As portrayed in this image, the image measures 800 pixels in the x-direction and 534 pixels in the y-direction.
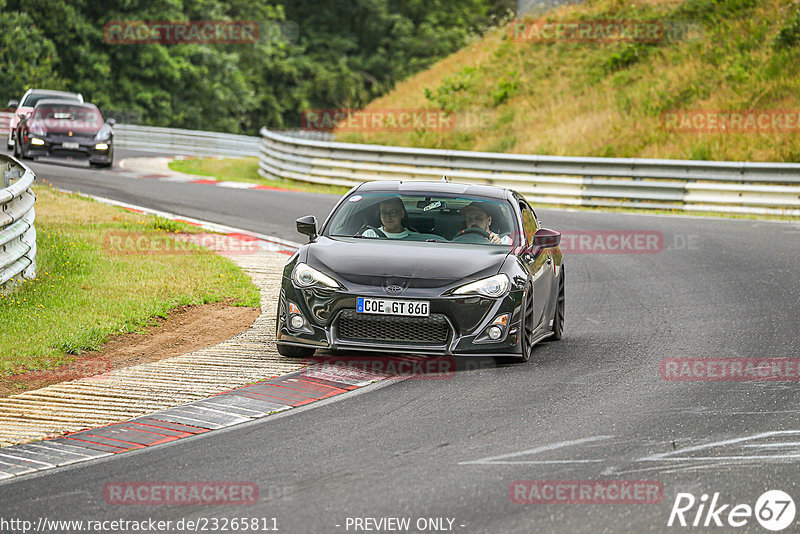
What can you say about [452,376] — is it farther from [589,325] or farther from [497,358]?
[589,325]

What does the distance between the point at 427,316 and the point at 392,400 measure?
1.00m

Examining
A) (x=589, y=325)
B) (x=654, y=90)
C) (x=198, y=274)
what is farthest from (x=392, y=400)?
(x=654, y=90)

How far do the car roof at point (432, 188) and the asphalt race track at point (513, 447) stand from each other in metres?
1.51

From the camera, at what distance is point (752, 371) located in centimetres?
885

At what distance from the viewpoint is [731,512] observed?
18.0ft

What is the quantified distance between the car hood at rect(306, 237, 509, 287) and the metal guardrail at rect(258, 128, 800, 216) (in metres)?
15.0

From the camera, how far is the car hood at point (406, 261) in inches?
344

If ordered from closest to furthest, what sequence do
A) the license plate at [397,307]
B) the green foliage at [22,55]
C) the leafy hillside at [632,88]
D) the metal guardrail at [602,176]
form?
the license plate at [397,307] → the metal guardrail at [602,176] → the leafy hillside at [632,88] → the green foliage at [22,55]

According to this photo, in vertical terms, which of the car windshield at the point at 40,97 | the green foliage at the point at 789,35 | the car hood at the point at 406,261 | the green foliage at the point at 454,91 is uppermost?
the green foliage at the point at 789,35

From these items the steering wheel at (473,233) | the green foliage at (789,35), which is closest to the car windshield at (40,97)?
the green foliage at (789,35)

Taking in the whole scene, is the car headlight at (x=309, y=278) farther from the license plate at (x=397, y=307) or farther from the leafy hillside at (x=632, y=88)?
the leafy hillside at (x=632, y=88)

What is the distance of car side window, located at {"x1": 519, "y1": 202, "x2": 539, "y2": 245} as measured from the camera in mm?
10141

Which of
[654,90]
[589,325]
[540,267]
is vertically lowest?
[589,325]

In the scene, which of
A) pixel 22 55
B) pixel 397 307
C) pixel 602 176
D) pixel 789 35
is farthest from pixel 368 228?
pixel 22 55
